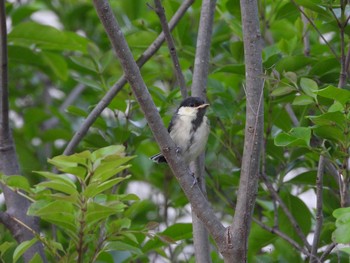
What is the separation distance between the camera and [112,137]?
3881mm

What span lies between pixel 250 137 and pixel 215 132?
1534 millimetres

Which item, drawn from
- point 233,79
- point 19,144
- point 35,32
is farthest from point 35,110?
point 233,79

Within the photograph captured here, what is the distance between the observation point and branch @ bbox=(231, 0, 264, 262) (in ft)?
8.66

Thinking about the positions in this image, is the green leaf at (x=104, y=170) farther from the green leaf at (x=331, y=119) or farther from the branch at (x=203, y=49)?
the branch at (x=203, y=49)

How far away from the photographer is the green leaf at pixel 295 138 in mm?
2861

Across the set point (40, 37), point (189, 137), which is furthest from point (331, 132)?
point (40, 37)

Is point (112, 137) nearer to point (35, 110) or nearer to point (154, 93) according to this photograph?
point (154, 93)

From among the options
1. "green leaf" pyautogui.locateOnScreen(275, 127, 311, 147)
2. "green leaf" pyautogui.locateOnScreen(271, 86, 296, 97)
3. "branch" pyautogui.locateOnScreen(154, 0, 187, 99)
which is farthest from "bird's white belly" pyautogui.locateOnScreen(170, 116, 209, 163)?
"green leaf" pyautogui.locateOnScreen(275, 127, 311, 147)

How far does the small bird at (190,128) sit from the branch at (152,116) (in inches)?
34.0

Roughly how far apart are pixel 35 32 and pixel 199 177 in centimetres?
133

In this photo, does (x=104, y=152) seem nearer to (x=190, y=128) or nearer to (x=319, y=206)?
(x=319, y=206)

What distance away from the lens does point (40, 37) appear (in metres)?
4.14

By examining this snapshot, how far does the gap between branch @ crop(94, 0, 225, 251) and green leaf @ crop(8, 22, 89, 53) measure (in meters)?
1.65

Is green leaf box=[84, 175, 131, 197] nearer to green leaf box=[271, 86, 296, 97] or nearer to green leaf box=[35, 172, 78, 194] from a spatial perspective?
green leaf box=[35, 172, 78, 194]
